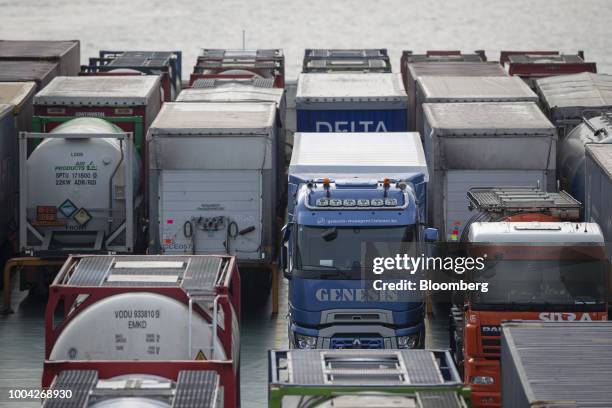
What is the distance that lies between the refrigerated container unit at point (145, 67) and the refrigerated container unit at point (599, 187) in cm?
1370

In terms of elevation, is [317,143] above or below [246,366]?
above

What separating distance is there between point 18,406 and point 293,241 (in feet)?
16.2

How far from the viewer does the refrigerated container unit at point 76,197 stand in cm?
2733

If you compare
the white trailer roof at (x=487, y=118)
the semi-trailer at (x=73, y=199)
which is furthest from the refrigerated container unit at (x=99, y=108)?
the white trailer roof at (x=487, y=118)

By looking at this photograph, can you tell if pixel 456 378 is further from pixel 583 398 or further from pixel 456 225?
pixel 456 225

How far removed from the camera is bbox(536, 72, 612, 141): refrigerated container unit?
3111 cm

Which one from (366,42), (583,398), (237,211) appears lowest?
(366,42)

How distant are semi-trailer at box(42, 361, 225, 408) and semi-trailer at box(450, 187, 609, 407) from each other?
5187mm

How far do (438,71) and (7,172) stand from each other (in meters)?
12.3

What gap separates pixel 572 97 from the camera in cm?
3238

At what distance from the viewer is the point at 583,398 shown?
45.8 feet

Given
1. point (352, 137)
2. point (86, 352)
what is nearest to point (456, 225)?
point (352, 137)

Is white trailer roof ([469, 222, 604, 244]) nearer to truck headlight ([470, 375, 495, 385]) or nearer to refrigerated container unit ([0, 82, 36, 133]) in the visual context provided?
truck headlight ([470, 375, 495, 385])

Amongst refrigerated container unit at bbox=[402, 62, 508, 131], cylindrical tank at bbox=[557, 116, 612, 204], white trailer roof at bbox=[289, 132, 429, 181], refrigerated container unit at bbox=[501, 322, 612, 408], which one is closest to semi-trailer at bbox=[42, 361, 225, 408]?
refrigerated container unit at bbox=[501, 322, 612, 408]
